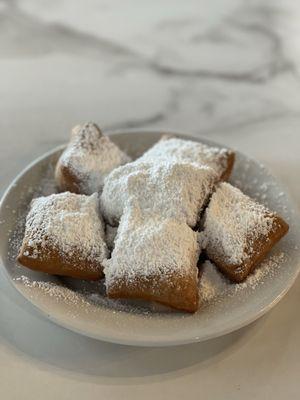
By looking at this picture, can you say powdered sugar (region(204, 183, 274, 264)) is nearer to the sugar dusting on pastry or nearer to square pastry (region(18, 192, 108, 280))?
the sugar dusting on pastry

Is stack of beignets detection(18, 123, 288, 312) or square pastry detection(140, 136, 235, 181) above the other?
square pastry detection(140, 136, 235, 181)

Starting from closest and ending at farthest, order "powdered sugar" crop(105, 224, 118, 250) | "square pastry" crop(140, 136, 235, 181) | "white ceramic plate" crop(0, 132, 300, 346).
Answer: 1. "white ceramic plate" crop(0, 132, 300, 346)
2. "powdered sugar" crop(105, 224, 118, 250)
3. "square pastry" crop(140, 136, 235, 181)

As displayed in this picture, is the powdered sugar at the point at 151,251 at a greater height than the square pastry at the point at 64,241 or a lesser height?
greater

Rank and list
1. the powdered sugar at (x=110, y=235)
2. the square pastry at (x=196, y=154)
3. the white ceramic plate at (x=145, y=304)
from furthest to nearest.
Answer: the square pastry at (x=196, y=154), the powdered sugar at (x=110, y=235), the white ceramic plate at (x=145, y=304)

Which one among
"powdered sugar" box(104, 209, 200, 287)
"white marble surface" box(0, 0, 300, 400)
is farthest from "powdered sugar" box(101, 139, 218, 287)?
"white marble surface" box(0, 0, 300, 400)

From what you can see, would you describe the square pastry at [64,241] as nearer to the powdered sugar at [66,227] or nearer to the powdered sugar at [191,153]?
the powdered sugar at [66,227]

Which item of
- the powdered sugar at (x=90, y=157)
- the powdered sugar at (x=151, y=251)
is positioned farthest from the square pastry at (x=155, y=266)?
the powdered sugar at (x=90, y=157)

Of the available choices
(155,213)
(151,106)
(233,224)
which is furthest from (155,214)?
(151,106)
